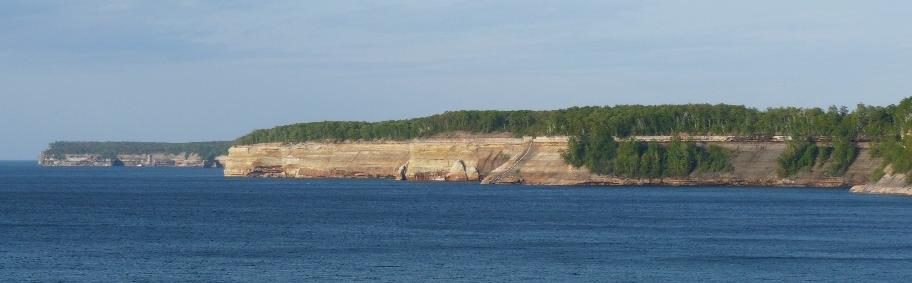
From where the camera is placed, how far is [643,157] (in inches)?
6329

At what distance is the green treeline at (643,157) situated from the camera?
6220 inches

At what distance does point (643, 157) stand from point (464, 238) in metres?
85.7

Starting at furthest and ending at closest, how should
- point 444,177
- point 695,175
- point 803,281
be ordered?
point 444,177, point 695,175, point 803,281

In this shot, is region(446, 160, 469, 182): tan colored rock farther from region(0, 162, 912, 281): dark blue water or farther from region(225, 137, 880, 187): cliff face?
region(0, 162, 912, 281): dark blue water

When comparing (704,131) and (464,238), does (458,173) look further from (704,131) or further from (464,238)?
(464,238)

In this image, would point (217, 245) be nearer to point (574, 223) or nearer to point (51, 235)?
point (51, 235)

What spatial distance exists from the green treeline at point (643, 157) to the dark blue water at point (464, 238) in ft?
98.2

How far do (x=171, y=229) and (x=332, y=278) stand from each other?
2999 centimetres

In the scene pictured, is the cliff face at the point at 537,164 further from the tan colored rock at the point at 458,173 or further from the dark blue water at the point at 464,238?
the dark blue water at the point at 464,238

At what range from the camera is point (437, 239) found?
76.8 meters

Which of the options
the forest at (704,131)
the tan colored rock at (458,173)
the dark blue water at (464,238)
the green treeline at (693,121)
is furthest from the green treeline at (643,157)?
the dark blue water at (464,238)

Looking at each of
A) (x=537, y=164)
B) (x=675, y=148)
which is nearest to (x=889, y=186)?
(x=675, y=148)

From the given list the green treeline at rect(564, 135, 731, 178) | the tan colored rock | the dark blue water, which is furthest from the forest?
the dark blue water

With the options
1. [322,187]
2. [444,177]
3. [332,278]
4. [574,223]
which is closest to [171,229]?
[574,223]
